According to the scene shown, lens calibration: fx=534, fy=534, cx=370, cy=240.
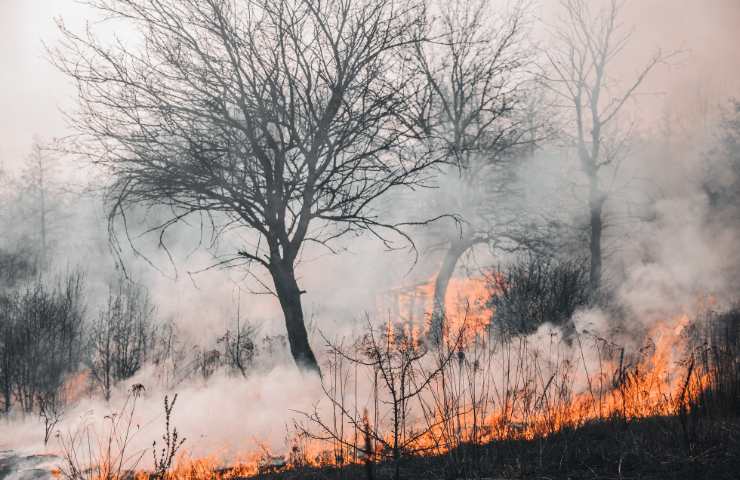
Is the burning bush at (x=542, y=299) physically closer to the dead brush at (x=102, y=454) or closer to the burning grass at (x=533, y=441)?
the burning grass at (x=533, y=441)

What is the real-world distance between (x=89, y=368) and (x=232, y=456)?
6.20m

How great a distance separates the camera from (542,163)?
47.3 ft

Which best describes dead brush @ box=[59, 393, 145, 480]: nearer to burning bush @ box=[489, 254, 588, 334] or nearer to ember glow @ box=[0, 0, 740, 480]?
ember glow @ box=[0, 0, 740, 480]

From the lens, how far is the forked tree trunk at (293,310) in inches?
227

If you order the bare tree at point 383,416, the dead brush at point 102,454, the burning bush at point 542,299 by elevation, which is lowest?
the dead brush at point 102,454

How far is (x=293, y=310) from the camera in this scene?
585cm

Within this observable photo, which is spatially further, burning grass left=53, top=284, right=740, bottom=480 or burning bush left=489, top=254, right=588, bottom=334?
burning bush left=489, top=254, right=588, bottom=334

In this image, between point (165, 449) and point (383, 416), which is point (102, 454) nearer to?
point (165, 449)

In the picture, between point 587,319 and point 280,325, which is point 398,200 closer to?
point 280,325

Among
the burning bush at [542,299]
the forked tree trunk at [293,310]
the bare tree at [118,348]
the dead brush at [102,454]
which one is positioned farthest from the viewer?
the bare tree at [118,348]

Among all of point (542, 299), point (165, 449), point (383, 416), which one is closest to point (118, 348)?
point (383, 416)

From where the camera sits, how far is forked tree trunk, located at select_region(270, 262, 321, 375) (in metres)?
5.78

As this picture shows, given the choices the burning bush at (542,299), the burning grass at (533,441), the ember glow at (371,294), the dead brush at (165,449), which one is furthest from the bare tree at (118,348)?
the burning bush at (542,299)

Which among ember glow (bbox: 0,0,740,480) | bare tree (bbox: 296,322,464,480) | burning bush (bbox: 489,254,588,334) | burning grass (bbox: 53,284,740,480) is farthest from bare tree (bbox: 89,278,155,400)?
burning bush (bbox: 489,254,588,334)
